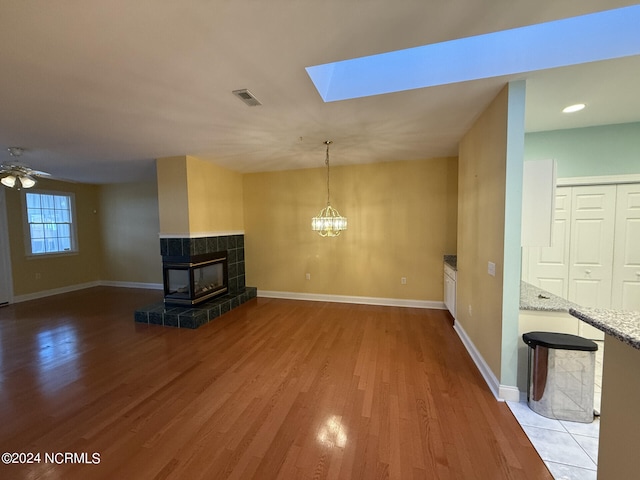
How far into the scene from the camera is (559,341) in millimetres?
2004

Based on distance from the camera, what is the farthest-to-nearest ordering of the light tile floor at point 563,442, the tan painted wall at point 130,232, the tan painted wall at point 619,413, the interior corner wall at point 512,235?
1. the tan painted wall at point 130,232
2. the interior corner wall at point 512,235
3. the light tile floor at point 563,442
4. the tan painted wall at point 619,413

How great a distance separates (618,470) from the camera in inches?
44.2

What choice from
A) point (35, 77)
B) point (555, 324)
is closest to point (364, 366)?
point (555, 324)

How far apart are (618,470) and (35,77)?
13.8 feet

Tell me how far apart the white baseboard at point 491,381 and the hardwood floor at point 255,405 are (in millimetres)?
78

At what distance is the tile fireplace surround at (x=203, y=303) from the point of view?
395 centimetres

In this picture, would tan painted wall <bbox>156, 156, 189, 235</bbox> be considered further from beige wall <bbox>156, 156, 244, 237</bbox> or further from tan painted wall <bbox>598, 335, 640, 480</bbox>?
tan painted wall <bbox>598, 335, 640, 480</bbox>

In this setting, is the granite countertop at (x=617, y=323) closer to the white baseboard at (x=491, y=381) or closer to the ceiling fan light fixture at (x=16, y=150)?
the white baseboard at (x=491, y=381)

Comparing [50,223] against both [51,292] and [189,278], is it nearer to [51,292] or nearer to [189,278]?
[51,292]

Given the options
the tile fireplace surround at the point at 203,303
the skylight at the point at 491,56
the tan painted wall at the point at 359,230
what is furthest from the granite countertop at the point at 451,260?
the tile fireplace surround at the point at 203,303

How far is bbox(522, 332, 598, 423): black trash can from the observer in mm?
1939

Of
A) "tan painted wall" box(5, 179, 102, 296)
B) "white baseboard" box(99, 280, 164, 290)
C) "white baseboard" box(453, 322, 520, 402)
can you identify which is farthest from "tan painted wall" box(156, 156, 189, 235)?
"white baseboard" box(453, 322, 520, 402)

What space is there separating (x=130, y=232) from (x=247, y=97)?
6.18 meters

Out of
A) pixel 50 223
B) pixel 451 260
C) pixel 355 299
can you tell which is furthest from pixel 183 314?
pixel 50 223
